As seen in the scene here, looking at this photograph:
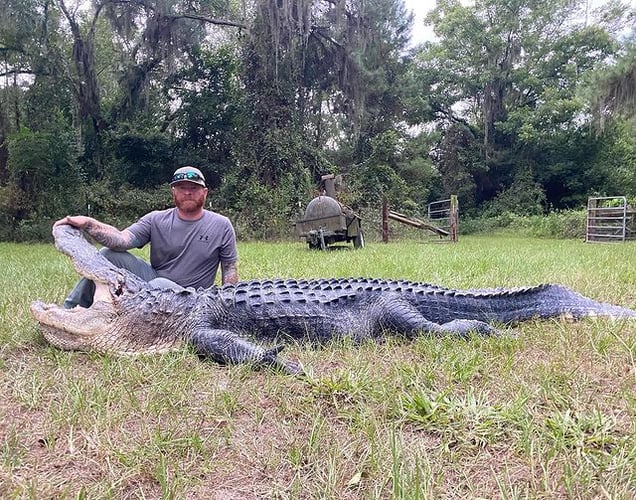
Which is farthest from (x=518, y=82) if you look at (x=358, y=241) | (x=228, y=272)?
(x=228, y=272)

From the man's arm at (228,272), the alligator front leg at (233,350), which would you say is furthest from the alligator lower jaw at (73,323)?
the man's arm at (228,272)

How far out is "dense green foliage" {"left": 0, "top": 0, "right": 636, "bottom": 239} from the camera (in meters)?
14.9

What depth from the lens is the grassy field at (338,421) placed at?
126 centimetres

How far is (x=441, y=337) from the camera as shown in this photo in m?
2.49

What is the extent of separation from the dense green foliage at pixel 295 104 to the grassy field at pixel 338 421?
1134 cm

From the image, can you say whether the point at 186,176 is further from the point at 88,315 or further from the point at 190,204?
the point at 88,315

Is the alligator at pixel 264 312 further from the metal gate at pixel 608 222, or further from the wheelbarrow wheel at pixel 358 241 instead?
the metal gate at pixel 608 222

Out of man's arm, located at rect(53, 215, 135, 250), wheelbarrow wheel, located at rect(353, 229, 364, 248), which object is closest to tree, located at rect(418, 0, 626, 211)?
wheelbarrow wheel, located at rect(353, 229, 364, 248)

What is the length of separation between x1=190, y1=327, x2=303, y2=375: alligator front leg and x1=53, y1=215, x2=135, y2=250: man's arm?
3.08 ft

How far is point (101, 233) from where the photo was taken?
2801 mm

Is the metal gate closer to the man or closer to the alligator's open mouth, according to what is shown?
the man

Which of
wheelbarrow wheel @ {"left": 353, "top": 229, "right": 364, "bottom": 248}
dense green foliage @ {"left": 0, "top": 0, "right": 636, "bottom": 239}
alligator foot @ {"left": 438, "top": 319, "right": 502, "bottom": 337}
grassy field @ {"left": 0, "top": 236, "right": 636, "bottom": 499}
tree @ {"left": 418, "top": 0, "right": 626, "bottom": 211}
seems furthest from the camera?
tree @ {"left": 418, "top": 0, "right": 626, "bottom": 211}

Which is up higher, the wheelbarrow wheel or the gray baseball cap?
the gray baseball cap

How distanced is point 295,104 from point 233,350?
1588 cm
